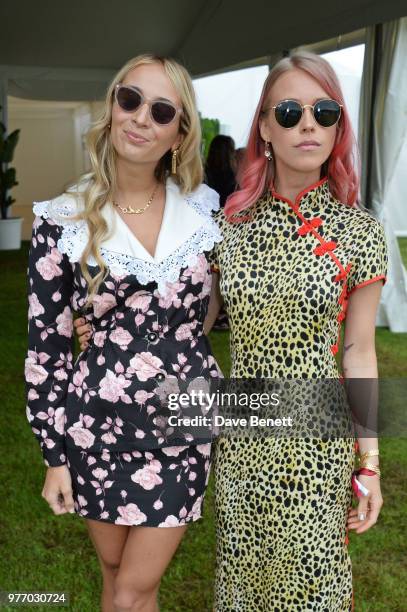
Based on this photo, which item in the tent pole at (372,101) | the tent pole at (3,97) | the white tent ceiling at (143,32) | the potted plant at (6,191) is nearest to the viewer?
the white tent ceiling at (143,32)

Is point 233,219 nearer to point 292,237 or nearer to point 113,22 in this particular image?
point 292,237

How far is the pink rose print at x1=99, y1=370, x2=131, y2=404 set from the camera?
1793 millimetres

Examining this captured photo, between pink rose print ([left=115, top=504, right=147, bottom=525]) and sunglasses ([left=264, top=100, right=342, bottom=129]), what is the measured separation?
1.03 meters

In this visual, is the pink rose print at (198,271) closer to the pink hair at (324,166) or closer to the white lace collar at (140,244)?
the white lace collar at (140,244)

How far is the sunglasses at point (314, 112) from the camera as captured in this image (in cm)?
176

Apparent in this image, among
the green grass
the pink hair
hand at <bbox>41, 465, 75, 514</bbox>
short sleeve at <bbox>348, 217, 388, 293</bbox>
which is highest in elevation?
the pink hair

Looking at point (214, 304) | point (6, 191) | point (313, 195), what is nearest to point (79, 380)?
point (214, 304)

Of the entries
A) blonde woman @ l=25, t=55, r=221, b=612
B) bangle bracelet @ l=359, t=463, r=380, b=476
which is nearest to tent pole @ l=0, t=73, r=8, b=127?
blonde woman @ l=25, t=55, r=221, b=612

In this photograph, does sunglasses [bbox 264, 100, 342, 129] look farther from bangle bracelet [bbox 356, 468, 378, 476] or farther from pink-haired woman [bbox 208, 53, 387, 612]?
bangle bracelet [bbox 356, 468, 378, 476]

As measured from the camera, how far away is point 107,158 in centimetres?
191

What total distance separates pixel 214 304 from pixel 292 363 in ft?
1.05

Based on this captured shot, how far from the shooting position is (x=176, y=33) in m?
9.98

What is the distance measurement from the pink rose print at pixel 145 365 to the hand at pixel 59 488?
327 millimetres

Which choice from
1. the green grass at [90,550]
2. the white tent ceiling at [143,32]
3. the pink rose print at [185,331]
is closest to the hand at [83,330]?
the pink rose print at [185,331]
